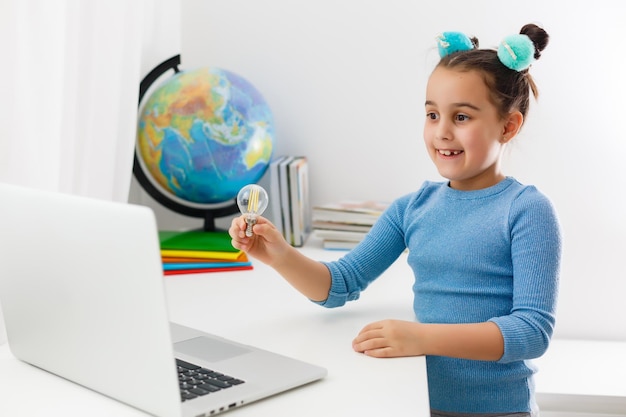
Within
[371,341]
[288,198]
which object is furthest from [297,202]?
[371,341]

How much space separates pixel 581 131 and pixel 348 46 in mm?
632

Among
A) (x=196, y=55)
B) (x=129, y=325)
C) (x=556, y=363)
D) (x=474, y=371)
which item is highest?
(x=196, y=55)

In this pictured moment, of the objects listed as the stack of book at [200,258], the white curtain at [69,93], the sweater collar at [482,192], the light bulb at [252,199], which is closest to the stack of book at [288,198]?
the stack of book at [200,258]

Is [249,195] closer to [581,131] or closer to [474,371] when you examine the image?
[474,371]

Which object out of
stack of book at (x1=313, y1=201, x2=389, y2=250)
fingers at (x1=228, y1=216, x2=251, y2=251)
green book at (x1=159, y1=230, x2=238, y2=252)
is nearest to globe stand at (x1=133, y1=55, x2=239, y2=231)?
green book at (x1=159, y1=230, x2=238, y2=252)

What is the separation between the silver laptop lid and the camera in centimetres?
74

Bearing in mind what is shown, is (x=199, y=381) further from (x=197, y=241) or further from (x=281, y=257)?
(x=197, y=241)

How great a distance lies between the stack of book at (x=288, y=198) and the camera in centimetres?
190

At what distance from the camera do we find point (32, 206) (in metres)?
0.84

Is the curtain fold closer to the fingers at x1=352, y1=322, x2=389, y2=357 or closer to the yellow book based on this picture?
Result: the yellow book

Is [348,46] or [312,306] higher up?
[348,46]

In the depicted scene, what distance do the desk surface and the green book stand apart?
93 mm

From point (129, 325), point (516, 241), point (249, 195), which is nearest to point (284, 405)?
point (129, 325)

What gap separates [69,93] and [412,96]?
97cm
